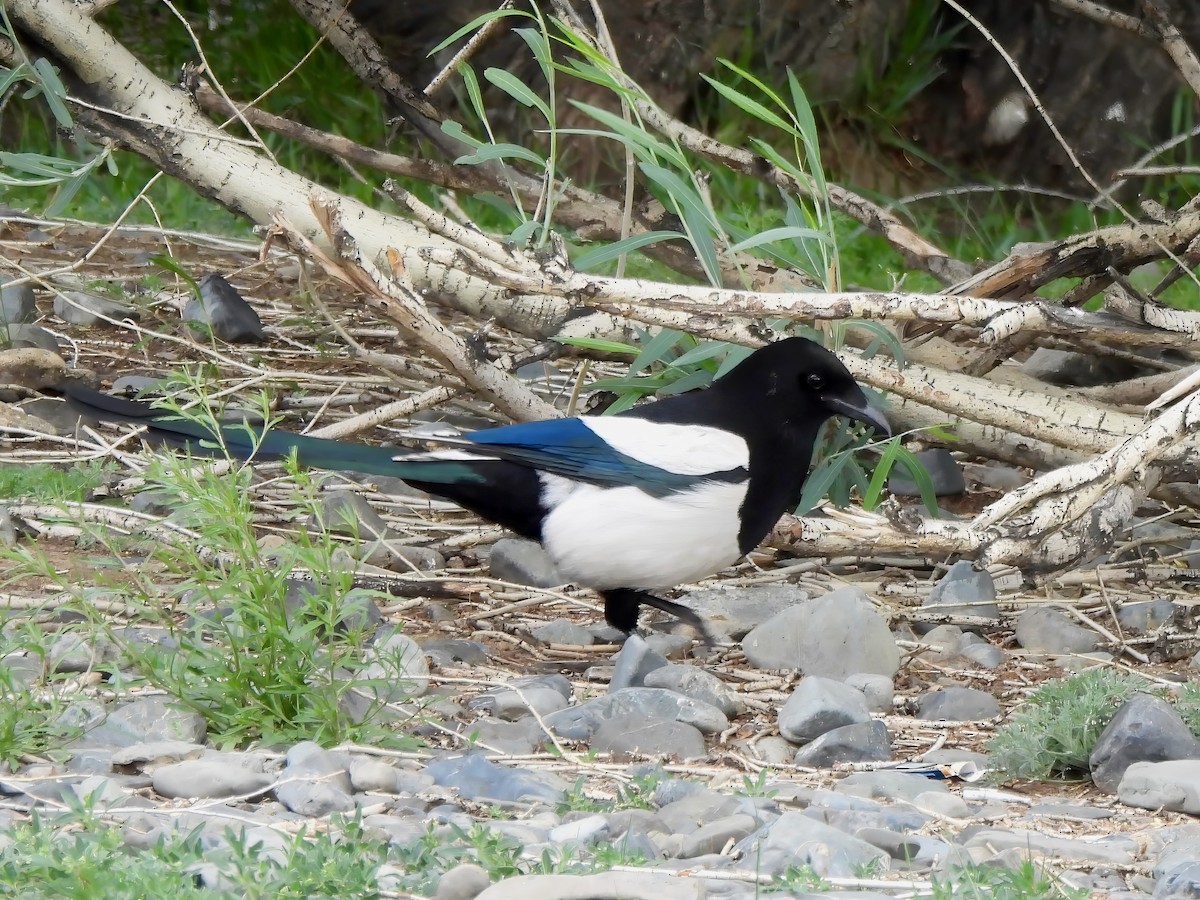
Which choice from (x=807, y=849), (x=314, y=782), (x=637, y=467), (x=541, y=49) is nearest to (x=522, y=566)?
(x=637, y=467)

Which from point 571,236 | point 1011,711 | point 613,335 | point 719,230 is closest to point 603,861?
point 1011,711

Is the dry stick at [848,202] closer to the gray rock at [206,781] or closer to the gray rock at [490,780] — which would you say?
the gray rock at [490,780]

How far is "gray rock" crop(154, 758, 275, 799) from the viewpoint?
1.90 metres

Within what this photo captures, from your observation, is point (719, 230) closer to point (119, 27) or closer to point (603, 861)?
point (603, 861)

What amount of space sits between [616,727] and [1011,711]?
684 millimetres

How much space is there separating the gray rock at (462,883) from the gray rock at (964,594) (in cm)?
170

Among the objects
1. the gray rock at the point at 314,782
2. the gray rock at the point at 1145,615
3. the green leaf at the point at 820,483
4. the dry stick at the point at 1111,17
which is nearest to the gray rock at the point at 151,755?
the gray rock at the point at 314,782

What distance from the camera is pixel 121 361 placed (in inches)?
168

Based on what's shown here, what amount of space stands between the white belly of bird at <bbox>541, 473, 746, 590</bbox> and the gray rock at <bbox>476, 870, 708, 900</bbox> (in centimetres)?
135

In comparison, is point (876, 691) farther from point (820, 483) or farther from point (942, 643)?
point (820, 483)

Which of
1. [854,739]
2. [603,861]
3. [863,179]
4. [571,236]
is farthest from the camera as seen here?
[863,179]

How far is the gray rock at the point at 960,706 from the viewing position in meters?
2.50

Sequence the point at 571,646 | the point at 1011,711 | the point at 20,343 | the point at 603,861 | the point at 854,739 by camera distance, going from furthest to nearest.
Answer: the point at 20,343, the point at 571,646, the point at 1011,711, the point at 854,739, the point at 603,861

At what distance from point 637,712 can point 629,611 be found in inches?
27.6
